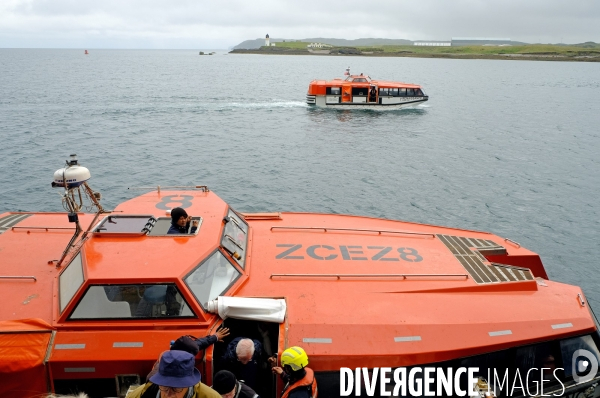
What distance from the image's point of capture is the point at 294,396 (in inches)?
185

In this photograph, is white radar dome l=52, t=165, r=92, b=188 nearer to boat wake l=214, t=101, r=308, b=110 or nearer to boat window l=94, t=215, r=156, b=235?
boat window l=94, t=215, r=156, b=235

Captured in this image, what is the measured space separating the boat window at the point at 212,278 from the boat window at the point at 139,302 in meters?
0.22

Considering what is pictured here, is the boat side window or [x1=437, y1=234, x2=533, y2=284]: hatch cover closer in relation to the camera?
[x1=437, y1=234, x2=533, y2=284]: hatch cover

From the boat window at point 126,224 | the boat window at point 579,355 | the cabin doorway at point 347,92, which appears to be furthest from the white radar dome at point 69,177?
the cabin doorway at point 347,92

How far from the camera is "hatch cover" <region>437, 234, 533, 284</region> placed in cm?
705

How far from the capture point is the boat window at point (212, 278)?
229 inches

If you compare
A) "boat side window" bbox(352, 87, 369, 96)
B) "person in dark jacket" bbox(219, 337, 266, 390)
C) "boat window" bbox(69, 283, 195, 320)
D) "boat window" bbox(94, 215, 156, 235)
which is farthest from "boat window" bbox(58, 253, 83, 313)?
"boat side window" bbox(352, 87, 369, 96)

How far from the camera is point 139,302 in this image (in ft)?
18.6

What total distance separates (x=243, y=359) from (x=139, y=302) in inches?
58.4

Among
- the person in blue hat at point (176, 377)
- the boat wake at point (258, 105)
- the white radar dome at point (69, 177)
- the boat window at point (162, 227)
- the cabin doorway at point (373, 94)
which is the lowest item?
the boat wake at point (258, 105)

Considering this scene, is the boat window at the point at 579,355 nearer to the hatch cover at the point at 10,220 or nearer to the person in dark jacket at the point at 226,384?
the person in dark jacket at the point at 226,384

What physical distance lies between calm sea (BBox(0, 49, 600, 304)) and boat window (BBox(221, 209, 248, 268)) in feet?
33.7

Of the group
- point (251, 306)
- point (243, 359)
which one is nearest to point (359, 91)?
point (251, 306)

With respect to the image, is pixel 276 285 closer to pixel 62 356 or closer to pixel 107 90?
pixel 62 356
